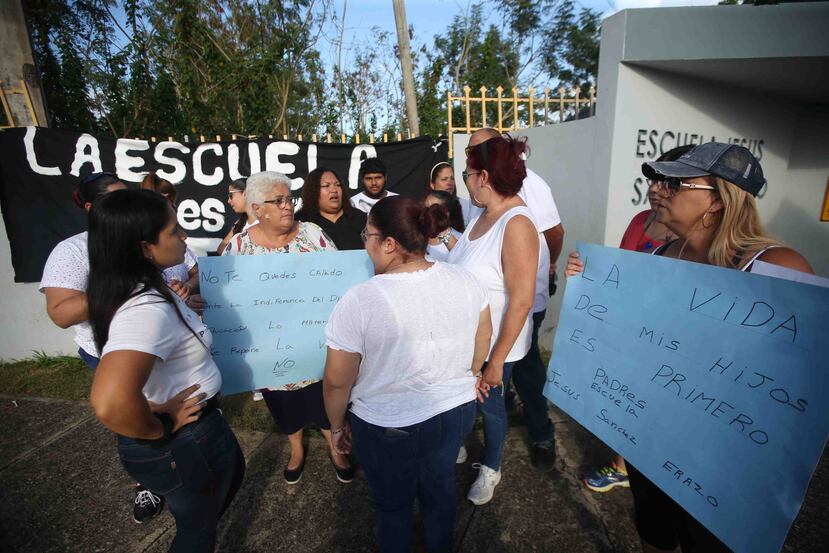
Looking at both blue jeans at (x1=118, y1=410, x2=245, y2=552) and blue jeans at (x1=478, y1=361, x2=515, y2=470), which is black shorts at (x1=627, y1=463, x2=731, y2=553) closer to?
blue jeans at (x1=478, y1=361, x2=515, y2=470)

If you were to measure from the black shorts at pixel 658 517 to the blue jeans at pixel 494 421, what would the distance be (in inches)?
26.4

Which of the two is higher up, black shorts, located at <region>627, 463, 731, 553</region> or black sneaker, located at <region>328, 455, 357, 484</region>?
black shorts, located at <region>627, 463, 731, 553</region>

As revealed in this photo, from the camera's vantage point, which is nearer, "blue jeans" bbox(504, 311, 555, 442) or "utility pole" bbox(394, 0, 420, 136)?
"blue jeans" bbox(504, 311, 555, 442)

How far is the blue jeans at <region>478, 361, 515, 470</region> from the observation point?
2.05m

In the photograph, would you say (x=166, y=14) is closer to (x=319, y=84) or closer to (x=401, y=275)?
(x=319, y=84)

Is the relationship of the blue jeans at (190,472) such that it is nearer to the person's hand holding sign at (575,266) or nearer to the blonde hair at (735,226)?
the person's hand holding sign at (575,266)

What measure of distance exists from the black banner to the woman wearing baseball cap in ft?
12.1

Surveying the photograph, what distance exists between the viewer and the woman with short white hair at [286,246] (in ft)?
7.11

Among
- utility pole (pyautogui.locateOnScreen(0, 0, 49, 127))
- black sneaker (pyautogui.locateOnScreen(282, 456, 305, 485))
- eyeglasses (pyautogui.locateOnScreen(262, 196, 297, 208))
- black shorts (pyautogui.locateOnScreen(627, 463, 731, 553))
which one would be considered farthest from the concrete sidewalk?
utility pole (pyautogui.locateOnScreen(0, 0, 49, 127))

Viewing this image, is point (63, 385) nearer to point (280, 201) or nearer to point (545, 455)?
point (280, 201)

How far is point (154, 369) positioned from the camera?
1.31 metres

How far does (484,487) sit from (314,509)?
3.33ft

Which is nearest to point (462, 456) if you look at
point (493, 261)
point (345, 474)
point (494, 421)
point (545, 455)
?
point (545, 455)

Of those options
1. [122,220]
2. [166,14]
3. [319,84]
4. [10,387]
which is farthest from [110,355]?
[319,84]
